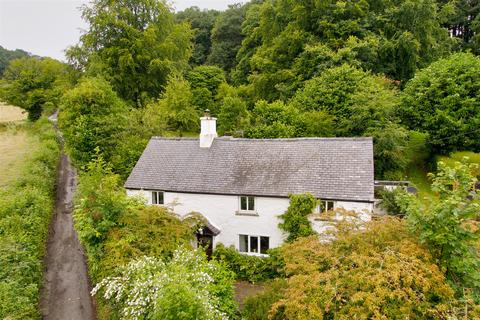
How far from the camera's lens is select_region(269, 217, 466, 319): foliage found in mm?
9641

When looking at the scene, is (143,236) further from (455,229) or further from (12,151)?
(12,151)

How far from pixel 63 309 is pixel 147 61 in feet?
109

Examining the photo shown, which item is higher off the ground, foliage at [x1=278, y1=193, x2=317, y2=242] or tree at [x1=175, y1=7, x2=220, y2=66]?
tree at [x1=175, y1=7, x2=220, y2=66]

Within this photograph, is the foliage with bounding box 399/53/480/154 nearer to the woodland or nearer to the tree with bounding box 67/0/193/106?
the woodland

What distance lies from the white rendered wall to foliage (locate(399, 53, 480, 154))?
16.6 metres

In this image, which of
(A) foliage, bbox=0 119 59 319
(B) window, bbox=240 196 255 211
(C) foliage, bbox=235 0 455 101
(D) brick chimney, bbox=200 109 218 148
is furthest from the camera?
(C) foliage, bbox=235 0 455 101

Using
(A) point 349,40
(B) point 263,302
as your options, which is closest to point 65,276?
(B) point 263,302

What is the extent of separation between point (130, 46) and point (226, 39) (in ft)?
118

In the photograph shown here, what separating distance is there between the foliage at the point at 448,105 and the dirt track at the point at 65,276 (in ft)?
96.1

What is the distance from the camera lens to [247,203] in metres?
21.0

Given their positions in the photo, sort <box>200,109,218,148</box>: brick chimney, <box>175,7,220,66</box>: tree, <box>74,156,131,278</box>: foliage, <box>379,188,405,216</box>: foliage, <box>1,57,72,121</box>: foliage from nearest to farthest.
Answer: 1. <box>74,156,131,278</box>: foliage
2. <box>379,188,405,216</box>: foliage
3. <box>200,109,218,148</box>: brick chimney
4. <box>1,57,72,121</box>: foliage
5. <box>175,7,220,66</box>: tree

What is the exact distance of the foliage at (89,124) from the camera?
31078 mm

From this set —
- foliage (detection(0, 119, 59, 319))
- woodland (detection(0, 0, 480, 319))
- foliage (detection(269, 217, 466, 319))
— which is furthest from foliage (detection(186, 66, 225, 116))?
foliage (detection(269, 217, 466, 319))

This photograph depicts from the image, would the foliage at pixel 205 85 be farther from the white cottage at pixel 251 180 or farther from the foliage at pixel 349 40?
the white cottage at pixel 251 180
